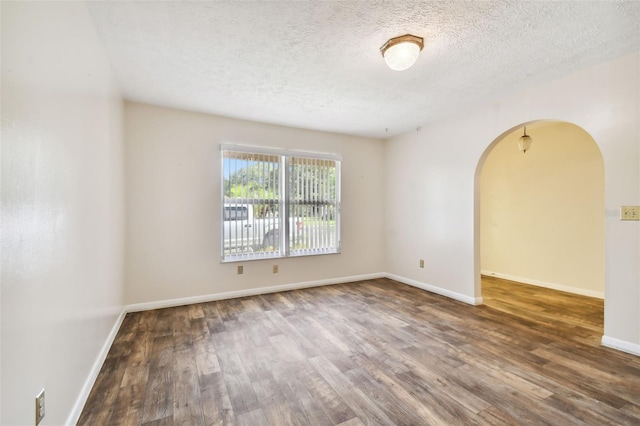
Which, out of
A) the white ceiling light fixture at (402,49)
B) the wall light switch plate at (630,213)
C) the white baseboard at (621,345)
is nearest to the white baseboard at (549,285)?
the white baseboard at (621,345)

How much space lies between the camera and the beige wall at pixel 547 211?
13.3 ft

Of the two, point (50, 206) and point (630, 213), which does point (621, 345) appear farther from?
point (50, 206)

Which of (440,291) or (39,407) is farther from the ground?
(39,407)

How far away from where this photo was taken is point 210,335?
2807 mm

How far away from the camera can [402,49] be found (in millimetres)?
2178

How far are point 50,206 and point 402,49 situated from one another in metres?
2.38

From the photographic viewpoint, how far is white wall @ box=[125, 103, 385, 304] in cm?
350

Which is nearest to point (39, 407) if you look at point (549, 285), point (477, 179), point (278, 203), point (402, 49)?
point (402, 49)

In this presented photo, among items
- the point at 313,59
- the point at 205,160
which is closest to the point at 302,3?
the point at 313,59

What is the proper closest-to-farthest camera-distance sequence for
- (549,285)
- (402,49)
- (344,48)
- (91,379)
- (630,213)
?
(91,379) → (402,49) → (344,48) → (630,213) → (549,285)

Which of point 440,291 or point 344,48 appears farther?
point 440,291

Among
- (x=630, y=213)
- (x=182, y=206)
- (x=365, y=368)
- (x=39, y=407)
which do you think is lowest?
(x=365, y=368)

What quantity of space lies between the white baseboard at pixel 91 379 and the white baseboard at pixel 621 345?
3962mm

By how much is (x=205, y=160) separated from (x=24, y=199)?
287 centimetres
